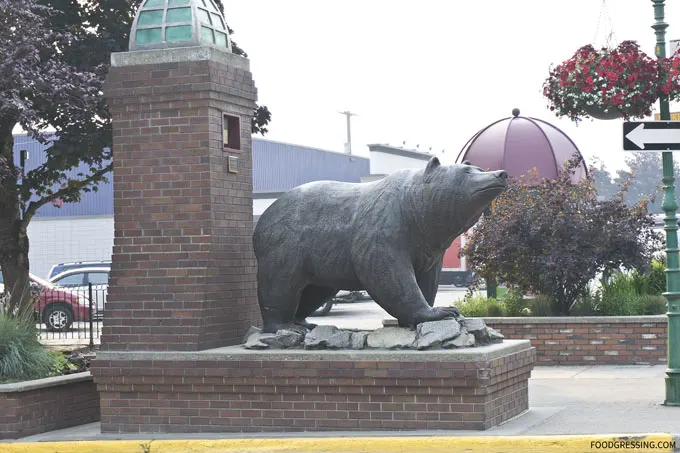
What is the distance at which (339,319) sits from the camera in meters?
28.7

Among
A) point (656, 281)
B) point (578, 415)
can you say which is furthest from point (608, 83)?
point (656, 281)

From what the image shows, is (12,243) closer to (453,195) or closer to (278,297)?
(278,297)

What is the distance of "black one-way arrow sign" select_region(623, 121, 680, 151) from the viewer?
10852 millimetres

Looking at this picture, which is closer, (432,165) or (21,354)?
(432,165)

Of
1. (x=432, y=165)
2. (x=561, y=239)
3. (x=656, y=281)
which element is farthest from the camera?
(x=656, y=281)

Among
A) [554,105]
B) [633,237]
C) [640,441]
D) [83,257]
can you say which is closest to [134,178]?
[554,105]

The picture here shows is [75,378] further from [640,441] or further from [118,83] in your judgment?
[640,441]

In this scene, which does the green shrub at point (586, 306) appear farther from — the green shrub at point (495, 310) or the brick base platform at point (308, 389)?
the brick base platform at point (308, 389)

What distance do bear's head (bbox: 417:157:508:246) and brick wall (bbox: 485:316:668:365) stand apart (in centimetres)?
612

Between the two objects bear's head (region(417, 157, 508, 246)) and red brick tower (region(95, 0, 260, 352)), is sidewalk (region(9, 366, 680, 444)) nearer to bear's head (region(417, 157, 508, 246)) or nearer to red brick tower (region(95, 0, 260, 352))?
red brick tower (region(95, 0, 260, 352))

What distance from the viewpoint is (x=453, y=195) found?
10203 mm

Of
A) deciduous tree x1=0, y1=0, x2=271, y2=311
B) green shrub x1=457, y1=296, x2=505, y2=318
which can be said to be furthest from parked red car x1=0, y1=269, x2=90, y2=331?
green shrub x1=457, y1=296, x2=505, y2=318

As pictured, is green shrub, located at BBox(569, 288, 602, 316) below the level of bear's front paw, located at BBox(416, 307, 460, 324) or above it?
below

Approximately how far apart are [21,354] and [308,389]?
3290mm
